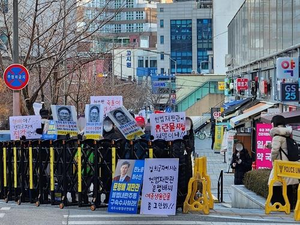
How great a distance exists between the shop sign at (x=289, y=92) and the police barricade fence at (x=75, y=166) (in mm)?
10914

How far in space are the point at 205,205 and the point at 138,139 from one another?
1667 millimetres

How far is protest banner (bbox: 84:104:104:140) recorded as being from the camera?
43.1 ft

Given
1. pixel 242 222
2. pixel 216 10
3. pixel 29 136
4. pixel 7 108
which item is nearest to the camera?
pixel 242 222

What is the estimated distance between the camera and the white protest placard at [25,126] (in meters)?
13.2

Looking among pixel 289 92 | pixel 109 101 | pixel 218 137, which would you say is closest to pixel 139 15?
pixel 218 137

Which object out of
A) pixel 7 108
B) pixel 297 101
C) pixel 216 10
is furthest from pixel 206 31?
pixel 297 101

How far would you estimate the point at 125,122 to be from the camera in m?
11.7

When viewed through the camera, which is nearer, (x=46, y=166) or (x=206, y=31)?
(x=46, y=166)

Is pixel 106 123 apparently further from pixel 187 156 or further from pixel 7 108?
pixel 7 108

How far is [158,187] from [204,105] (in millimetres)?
59984

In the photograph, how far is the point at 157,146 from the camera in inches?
447

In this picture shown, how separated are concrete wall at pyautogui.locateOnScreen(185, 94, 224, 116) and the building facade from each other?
62.4 m

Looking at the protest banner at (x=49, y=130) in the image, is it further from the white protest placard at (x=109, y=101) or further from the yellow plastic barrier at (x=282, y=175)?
the yellow plastic barrier at (x=282, y=175)

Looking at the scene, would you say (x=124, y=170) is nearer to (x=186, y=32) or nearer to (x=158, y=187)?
(x=158, y=187)
